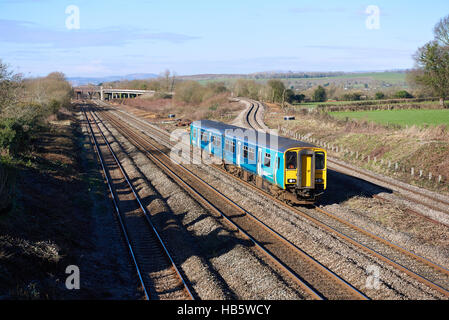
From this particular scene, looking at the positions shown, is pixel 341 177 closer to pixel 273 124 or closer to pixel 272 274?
pixel 272 274

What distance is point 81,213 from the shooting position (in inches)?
643

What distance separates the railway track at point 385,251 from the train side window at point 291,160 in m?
1.87

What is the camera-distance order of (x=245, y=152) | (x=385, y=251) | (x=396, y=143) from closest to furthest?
(x=385, y=251), (x=245, y=152), (x=396, y=143)

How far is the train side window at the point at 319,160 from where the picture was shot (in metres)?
16.6

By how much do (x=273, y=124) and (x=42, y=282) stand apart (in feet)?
142

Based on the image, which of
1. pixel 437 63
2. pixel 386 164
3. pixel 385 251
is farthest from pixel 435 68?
pixel 385 251

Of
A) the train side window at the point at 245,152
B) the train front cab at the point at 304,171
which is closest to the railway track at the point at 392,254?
the train front cab at the point at 304,171

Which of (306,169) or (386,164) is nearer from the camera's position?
(306,169)

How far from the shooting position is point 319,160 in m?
16.7

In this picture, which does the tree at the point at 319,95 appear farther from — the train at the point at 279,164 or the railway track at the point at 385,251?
the railway track at the point at 385,251

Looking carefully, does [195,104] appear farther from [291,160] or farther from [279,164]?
[291,160]

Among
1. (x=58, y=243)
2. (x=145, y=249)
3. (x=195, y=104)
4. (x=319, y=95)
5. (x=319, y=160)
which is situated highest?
(x=319, y=95)

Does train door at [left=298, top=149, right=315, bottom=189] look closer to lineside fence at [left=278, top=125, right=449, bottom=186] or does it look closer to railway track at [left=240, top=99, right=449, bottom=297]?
railway track at [left=240, top=99, right=449, bottom=297]

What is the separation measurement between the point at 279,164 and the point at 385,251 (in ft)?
19.4
